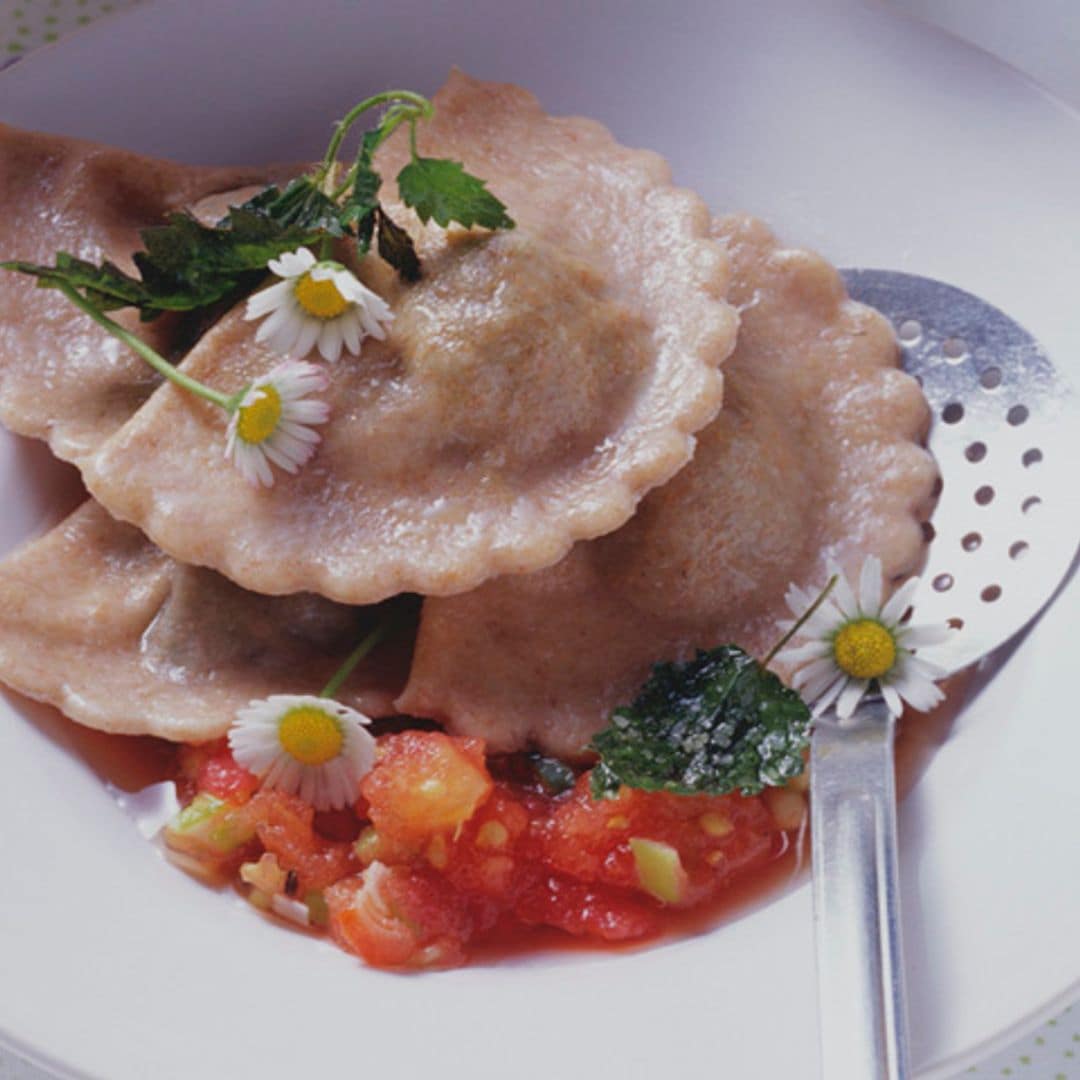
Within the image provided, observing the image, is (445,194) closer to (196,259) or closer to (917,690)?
(196,259)

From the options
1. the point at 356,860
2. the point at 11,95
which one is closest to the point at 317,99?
the point at 11,95

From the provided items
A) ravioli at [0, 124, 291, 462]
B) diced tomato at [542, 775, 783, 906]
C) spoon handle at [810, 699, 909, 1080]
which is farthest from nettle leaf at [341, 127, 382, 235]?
spoon handle at [810, 699, 909, 1080]

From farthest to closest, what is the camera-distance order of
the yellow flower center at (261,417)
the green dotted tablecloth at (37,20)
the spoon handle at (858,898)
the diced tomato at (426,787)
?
the green dotted tablecloth at (37,20) < the diced tomato at (426,787) < the yellow flower center at (261,417) < the spoon handle at (858,898)

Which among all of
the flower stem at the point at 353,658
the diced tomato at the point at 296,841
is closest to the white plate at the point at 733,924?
the diced tomato at the point at 296,841

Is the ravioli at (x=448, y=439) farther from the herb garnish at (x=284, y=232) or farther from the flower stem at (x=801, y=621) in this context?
the flower stem at (x=801, y=621)

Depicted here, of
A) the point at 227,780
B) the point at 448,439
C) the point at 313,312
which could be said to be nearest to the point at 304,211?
→ the point at 313,312
